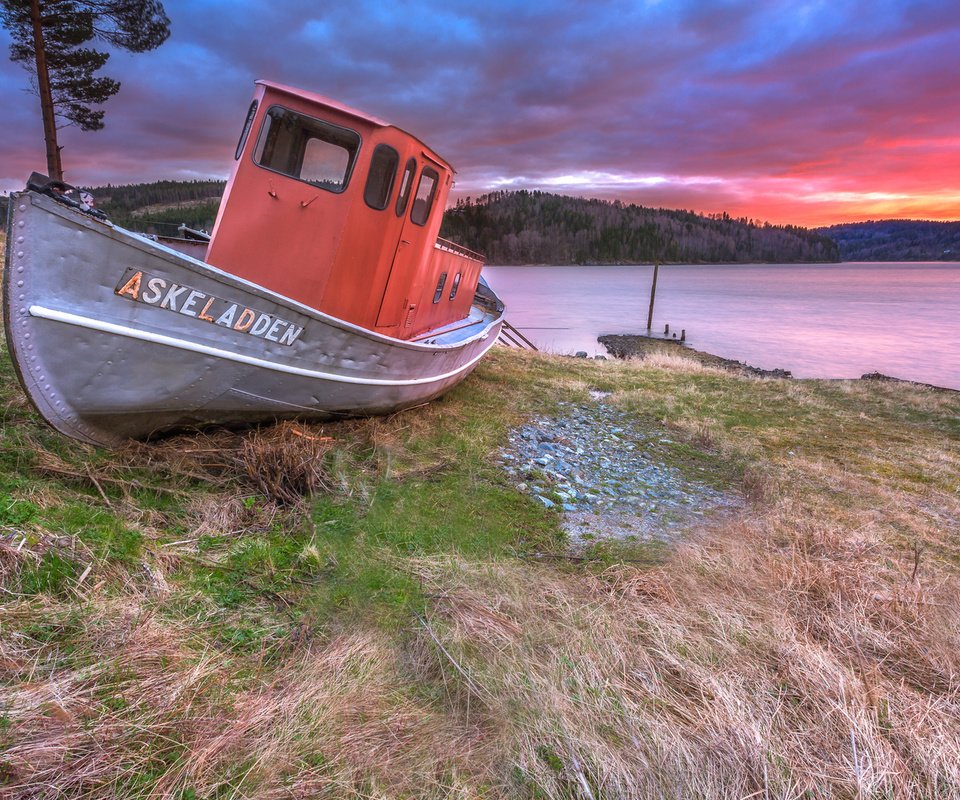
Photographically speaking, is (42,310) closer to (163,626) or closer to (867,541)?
(163,626)

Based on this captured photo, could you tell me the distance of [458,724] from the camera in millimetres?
2469

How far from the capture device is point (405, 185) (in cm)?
652

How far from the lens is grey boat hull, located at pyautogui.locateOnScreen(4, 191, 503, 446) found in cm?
371

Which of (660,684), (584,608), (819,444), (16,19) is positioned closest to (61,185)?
(584,608)

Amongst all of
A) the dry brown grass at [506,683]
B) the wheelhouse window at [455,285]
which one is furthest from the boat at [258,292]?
the wheelhouse window at [455,285]

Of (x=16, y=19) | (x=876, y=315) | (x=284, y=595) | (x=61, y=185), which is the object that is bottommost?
(x=284, y=595)

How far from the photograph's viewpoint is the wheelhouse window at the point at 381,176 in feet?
20.0

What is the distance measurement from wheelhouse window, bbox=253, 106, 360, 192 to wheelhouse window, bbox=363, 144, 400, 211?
23 cm

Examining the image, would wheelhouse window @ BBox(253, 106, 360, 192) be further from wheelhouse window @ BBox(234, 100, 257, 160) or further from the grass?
the grass

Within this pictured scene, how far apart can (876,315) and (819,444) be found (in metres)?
56.9

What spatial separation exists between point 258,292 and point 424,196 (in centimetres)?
314

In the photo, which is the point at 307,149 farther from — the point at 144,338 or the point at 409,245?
the point at 144,338

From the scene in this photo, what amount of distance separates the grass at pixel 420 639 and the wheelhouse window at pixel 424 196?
10.1ft

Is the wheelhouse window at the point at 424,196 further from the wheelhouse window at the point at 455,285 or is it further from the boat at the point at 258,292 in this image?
the wheelhouse window at the point at 455,285
